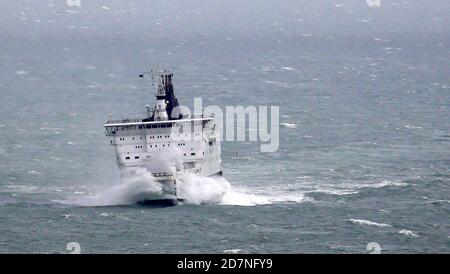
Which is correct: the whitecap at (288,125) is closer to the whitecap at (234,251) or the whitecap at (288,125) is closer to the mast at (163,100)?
the mast at (163,100)

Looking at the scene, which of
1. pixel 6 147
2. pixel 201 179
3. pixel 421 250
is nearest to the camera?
pixel 421 250

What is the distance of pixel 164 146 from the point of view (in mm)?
139250

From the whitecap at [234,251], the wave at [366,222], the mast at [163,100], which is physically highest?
the mast at [163,100]

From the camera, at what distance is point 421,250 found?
392ft

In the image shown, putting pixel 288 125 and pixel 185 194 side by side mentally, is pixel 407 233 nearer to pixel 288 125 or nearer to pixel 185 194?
pixel 185 194

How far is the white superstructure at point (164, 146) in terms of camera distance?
137m

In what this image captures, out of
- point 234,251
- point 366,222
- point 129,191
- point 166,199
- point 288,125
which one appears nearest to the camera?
point 234,251

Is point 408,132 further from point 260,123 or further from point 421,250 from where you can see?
point 421,250

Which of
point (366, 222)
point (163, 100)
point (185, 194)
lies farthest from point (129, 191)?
point (366, 222)

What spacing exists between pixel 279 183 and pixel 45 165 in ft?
A: 93.0

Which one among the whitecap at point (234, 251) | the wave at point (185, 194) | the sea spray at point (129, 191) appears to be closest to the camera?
the whitecap at point (234, 251)

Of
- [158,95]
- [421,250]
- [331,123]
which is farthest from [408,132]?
[421,250]

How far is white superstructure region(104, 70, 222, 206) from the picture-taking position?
137000 mm

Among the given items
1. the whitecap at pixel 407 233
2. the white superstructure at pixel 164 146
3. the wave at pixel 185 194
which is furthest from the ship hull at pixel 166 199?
the whitecap at pixel 407 233
